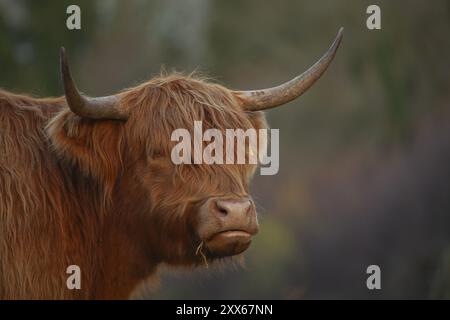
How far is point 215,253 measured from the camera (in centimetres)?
523

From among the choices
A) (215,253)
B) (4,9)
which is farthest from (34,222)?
(4,9)

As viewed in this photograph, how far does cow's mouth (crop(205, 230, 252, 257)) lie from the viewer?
5055 millimetres

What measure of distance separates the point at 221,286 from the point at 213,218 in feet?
29.3

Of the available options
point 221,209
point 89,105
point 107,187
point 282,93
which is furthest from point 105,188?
point 282,93

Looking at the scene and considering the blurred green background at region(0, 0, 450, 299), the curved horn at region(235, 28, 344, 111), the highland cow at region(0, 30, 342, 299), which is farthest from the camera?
the blurred green background at region(0, 0, 450, 299)

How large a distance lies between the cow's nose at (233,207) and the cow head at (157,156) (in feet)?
0.23

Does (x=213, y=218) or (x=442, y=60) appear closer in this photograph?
(x=213, y=218)

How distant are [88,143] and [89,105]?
0.86 feet

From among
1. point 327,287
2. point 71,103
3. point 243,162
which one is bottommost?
point 327,287

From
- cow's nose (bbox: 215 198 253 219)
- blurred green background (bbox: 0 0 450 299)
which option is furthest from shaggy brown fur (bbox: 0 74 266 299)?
blurred green background (bbox: 0 0 450 299)

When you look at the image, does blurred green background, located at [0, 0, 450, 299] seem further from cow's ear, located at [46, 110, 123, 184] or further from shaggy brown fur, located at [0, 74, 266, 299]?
cow's ear, located at [46, 110, 123, 184]

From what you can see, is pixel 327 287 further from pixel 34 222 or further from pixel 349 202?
pixel 34 222

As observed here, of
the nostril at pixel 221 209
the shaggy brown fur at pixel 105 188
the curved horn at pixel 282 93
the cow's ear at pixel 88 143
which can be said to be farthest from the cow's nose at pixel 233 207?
the curved horn at pixel 282 93

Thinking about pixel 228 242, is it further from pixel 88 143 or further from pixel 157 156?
pixel 88 143
